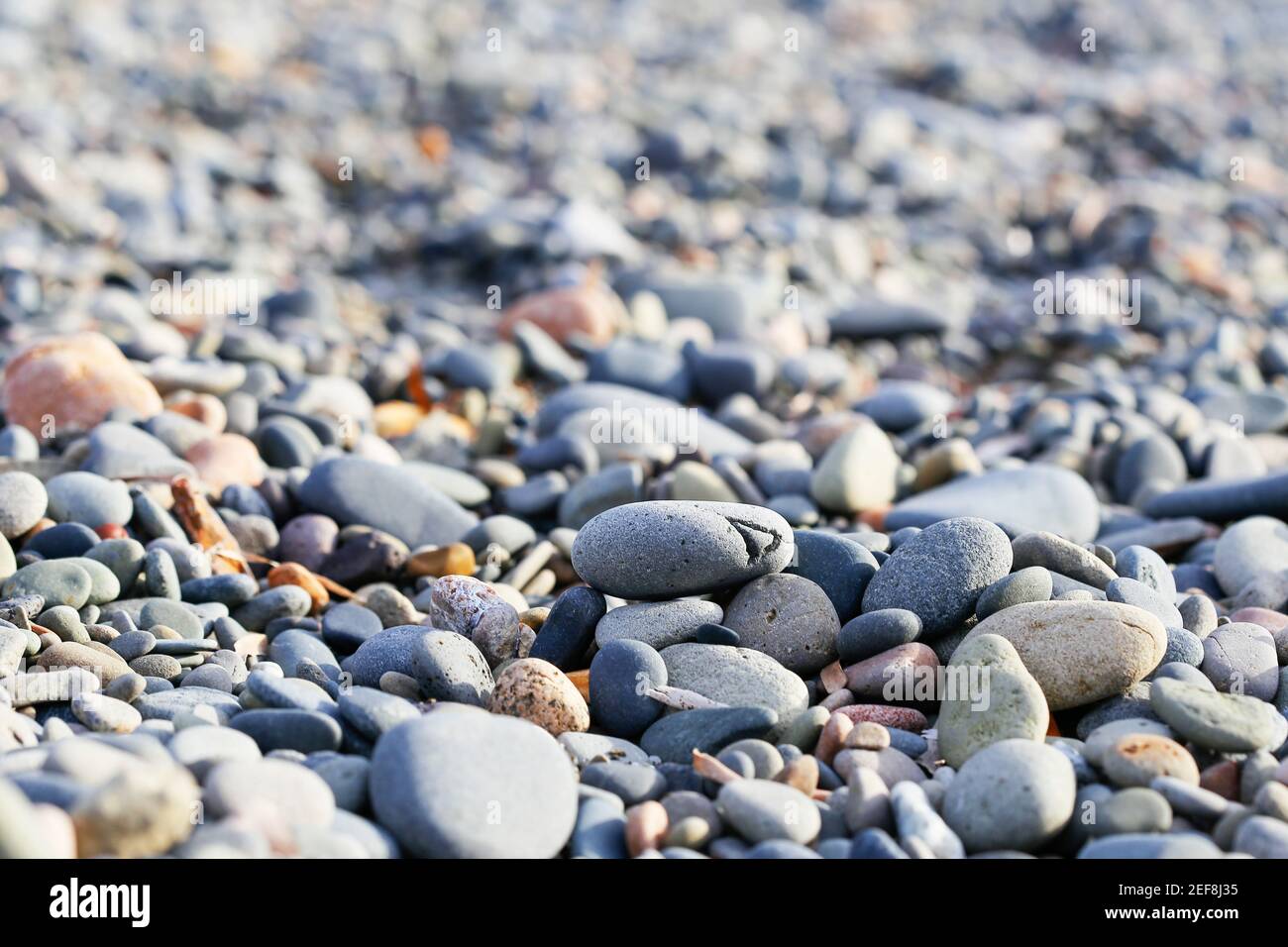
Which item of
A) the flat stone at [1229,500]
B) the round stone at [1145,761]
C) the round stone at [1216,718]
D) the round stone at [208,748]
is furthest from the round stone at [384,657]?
the flat stone at [1229,500]

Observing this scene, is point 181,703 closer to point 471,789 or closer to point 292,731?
point 292,731

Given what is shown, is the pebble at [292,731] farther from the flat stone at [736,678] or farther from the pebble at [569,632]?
the flat stone at [736,678]

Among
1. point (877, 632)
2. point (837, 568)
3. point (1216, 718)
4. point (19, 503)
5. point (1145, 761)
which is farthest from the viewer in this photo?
point (19, 503)

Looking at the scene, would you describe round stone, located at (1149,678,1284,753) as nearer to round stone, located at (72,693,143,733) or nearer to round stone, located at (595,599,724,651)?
round stone, located at (595,599,724,651)

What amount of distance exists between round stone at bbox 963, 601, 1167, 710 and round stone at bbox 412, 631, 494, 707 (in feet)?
4.27

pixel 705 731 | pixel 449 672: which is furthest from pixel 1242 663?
pixel 449 672

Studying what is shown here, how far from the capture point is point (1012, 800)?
2.71 meters

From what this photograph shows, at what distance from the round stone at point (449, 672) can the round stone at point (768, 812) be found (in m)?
0.79

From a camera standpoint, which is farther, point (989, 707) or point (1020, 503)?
point (1020, 503)

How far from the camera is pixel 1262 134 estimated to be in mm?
13398

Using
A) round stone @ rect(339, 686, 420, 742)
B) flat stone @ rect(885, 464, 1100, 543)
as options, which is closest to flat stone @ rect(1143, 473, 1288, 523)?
flat stone @ rect(885, 464, 1100, 543)

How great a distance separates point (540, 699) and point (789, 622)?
2.56ft

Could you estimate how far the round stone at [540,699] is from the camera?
3.14 m

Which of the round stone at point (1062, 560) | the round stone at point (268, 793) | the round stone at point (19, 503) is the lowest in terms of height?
the round stone at point (268, 793)
